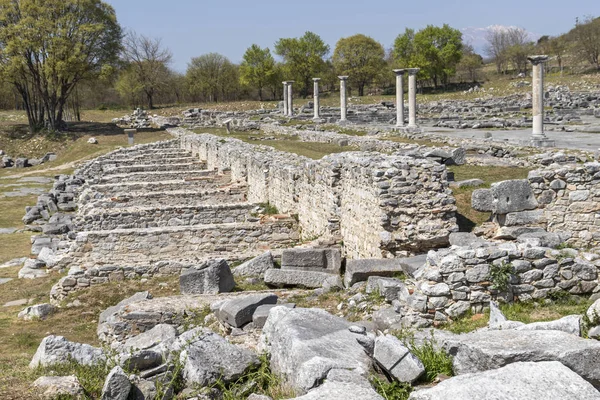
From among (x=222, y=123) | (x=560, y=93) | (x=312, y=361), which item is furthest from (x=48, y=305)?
(x=560, y=93)

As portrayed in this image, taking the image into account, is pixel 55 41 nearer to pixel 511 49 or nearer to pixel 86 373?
pixel 86 373

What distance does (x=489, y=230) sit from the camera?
37.2 ft

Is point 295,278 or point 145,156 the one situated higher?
point 145,156

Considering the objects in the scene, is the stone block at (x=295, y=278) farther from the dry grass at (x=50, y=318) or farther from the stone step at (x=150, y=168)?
the stone step at (x=150, y=168)

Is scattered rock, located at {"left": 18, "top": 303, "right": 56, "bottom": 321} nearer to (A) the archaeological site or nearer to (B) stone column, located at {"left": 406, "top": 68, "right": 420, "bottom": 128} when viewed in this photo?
(A) the archaeological site

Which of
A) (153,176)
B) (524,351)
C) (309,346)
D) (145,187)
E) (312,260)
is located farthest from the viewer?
(153,176)

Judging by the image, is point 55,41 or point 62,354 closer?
point 62,354

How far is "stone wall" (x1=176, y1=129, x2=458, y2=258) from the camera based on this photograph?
10.9 meters

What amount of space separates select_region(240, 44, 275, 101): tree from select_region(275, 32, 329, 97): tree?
220cm

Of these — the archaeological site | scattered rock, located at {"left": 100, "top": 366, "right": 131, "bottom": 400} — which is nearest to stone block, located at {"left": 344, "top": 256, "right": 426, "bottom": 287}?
the archaeological site

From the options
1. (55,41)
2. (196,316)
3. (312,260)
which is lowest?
(196,316)

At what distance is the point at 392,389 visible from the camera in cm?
494

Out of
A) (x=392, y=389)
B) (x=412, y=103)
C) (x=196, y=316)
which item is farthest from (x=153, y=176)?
(x=392, y=389)

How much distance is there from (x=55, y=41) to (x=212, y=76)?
35005 mm
